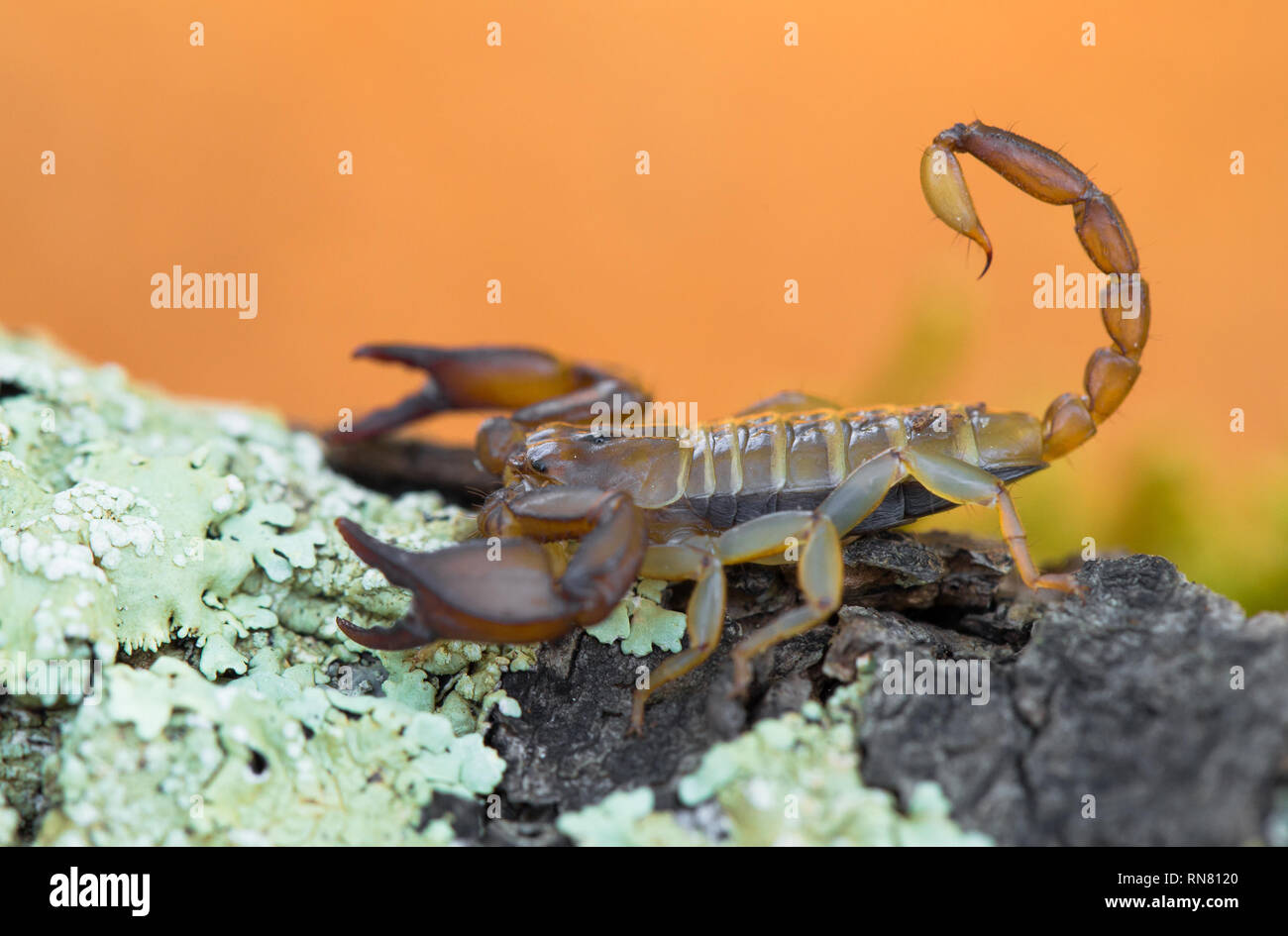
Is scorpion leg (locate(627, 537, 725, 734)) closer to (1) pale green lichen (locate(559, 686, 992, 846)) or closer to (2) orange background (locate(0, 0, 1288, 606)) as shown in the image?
(1) pale green lichen (locate(559, 686, 992, 846))

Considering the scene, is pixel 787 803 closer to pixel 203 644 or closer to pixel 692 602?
pixel 692 602

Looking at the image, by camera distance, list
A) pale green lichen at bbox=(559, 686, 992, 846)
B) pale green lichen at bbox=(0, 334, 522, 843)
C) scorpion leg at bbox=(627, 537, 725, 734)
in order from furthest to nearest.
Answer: scorpion leg at bbox=(627, 537, 725, 734) → pale green lichen at bbox=(0, 334, 522, 843) → pale green lichen at bbox=(559, 686, 992, 846)

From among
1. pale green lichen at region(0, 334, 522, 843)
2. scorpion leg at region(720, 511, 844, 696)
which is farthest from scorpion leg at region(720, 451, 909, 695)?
pale green lichen at region(0, 334, 522, 843)

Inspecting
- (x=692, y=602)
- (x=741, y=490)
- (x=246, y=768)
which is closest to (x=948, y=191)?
(x=741, y=490)

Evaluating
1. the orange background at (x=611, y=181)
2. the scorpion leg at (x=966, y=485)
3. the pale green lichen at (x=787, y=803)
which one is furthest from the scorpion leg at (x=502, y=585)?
the orange background at (x=611, y=181)

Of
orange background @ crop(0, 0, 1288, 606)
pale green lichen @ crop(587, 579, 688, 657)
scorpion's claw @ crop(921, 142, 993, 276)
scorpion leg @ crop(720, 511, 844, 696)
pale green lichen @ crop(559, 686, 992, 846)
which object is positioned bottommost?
pale green lichen @ crop(559, 686, 992, 846)

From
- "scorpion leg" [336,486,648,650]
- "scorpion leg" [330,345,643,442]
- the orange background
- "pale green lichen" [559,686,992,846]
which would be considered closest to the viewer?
"pale green lichen" [559,686,992,846]

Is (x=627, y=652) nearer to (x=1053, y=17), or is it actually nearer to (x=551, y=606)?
(x=551, y=606)
